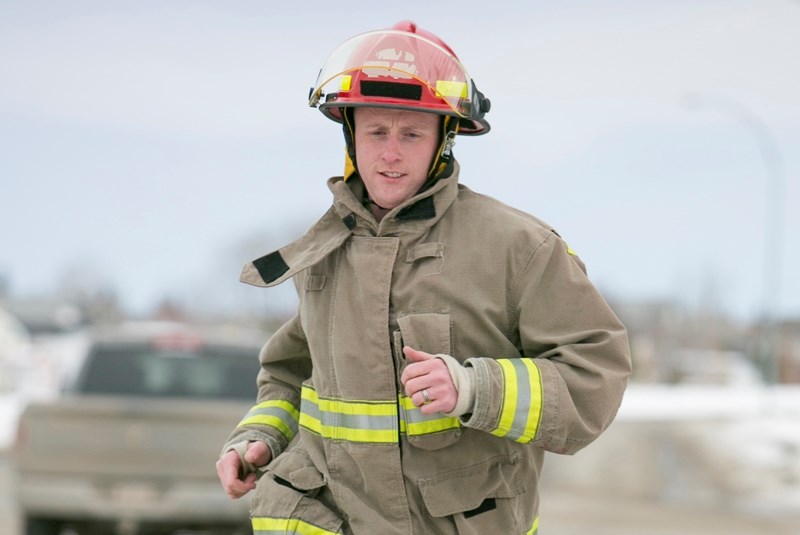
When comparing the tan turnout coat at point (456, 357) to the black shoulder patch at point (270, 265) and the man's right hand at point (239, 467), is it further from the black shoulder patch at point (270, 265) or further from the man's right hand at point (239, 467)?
the man's right hand at point (239, 467)

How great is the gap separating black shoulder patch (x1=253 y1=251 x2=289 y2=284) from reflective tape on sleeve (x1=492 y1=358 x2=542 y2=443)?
2.08 feet

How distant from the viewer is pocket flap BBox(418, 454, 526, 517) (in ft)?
9.03

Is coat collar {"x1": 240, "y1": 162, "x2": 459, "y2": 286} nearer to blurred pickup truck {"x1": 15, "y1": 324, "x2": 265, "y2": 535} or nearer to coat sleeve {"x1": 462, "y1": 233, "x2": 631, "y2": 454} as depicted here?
coat sleeve {"x1": 462, "y1": 233, "x2": 631, "y2": 454}

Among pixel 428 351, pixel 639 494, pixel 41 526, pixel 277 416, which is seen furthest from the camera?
pixel 639 494

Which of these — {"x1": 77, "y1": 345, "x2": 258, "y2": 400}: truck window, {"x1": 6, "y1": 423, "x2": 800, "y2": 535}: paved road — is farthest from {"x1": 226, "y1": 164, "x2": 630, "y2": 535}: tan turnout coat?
{"x1": 6, "y1": 423, "x2": 800, "y2": 535}: paved road

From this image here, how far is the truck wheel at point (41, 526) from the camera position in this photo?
7.50 metres

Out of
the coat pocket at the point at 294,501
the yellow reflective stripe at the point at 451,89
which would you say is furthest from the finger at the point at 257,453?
the yellow reflective stripe at the point at 451,89

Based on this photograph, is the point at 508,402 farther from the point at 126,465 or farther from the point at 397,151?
the point at 126,465

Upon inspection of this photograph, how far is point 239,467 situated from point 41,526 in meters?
4.94

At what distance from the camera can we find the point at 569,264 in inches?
110

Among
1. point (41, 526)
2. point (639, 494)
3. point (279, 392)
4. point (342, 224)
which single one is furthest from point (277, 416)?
point (639, 494)

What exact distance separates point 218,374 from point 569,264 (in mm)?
5615

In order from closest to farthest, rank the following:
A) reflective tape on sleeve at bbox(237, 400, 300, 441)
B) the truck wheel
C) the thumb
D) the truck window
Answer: the thumb → reflective tape on sleeve at bbox(237, 400, 300, 441) → the truck wheel → the truck window

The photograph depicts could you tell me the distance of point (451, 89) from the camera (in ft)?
9.70
